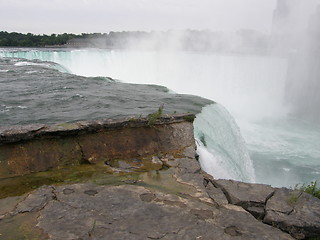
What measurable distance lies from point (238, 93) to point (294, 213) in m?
28.3

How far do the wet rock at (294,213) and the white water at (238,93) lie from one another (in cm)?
320

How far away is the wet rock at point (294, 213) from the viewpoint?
304 cm

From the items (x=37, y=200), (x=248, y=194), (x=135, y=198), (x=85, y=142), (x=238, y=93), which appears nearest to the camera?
(x=37, y=200)

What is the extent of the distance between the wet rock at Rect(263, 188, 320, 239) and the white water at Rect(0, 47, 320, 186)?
3.20 meters

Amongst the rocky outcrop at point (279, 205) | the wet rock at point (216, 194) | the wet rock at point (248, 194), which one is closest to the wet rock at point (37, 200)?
the wet rock at point (216, 194)

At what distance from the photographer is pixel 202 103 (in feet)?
32.7

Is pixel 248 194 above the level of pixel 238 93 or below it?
above

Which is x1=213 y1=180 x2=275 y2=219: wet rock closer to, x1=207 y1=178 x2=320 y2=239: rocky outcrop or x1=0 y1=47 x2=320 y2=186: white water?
x1=207 y1=178 x2=320 y2=239: rocky outcrop

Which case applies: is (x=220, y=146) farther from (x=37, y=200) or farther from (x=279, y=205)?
(x=37, y=200)

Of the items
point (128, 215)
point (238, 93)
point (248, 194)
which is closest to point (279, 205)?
point (248, 194)

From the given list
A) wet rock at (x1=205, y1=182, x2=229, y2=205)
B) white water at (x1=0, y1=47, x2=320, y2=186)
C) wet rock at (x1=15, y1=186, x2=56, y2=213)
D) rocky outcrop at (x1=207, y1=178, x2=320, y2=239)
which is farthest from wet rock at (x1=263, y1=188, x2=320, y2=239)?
white water at (x1=0, y1=47, x2=320, y2=186)

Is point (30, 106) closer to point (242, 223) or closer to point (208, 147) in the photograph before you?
point (208, 147)

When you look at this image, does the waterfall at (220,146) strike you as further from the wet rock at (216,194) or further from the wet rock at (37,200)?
the wet rock at (37,200)

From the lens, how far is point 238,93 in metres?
30.5
